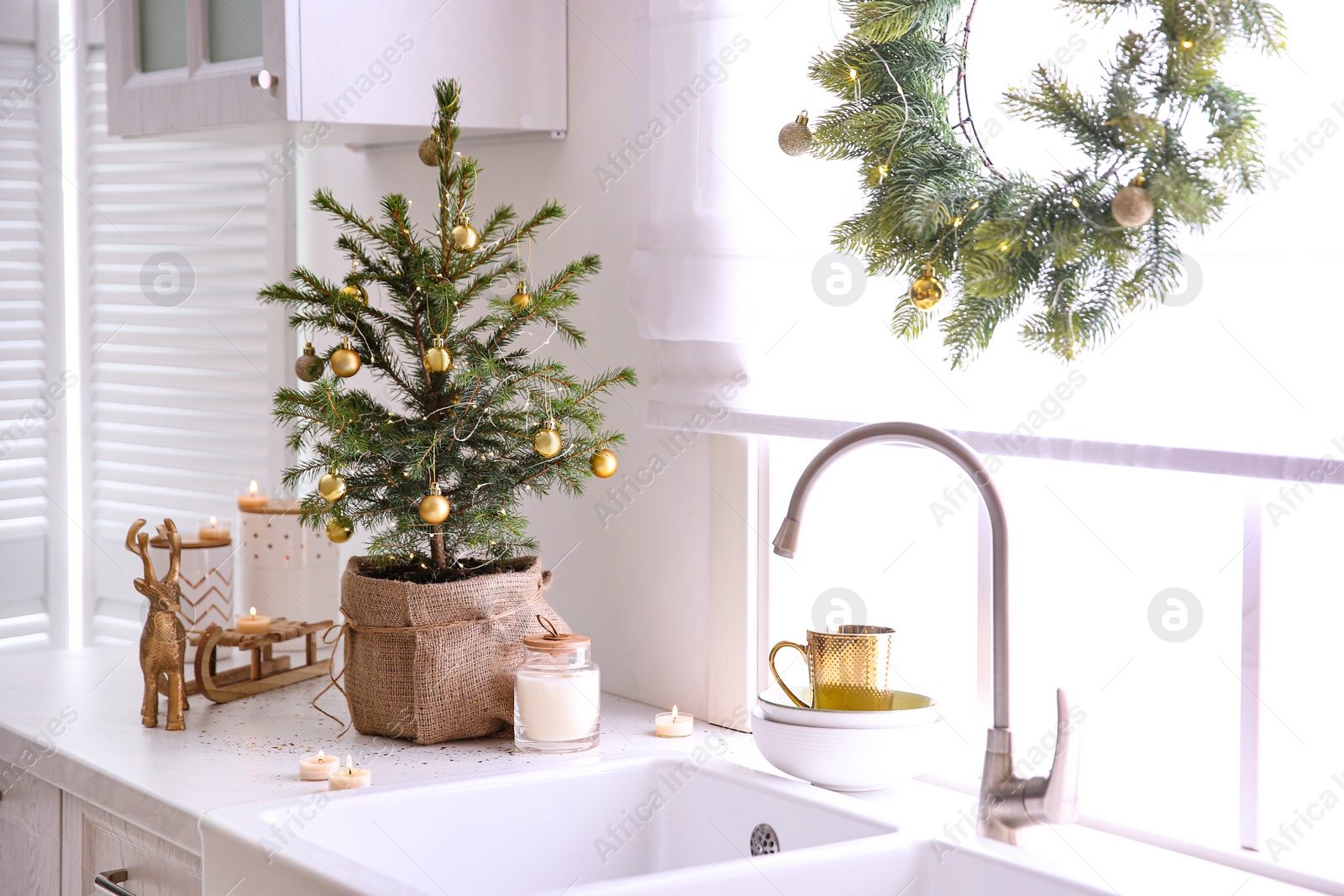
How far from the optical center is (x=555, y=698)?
1.44 m

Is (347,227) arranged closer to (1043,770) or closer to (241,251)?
(241,251)

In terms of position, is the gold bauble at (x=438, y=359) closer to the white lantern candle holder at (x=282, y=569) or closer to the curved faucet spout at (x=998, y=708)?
the curved faucet spout at (x=998, y=708)

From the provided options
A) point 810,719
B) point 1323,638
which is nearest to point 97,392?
point 810,719

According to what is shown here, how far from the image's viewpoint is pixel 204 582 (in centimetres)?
197

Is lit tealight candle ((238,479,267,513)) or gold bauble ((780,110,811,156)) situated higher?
gold bauble ((780,110,811,156))

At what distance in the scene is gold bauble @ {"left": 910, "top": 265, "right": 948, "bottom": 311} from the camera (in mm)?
1186

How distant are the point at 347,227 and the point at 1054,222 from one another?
1309mm

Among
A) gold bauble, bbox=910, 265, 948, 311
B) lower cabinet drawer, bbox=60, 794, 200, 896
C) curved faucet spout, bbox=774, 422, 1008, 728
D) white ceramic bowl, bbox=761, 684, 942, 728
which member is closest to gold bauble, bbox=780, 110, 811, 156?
gold bauble, bbox=910, 265, 948, 311

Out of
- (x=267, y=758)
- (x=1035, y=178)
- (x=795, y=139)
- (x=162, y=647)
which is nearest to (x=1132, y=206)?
(x=1035, y=178)

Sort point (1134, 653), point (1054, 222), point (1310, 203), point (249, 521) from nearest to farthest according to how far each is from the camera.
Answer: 1. point (1310, 203)
2. point (1054, 222)
3. point (1134, 653)
4. point (249, 521)

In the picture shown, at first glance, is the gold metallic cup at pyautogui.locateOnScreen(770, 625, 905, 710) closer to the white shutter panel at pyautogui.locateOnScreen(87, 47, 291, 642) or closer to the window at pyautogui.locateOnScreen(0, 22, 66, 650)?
the white shutter panel at pyautogui.locateOnScreen(87, 47, 291, 642)

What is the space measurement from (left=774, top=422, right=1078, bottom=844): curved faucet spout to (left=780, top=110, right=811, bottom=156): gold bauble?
30cm

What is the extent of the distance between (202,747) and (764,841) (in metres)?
0.63

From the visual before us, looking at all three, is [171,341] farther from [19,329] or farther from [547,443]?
[547,443]
